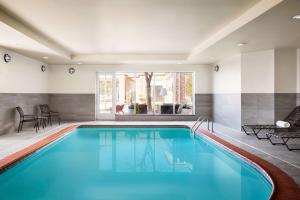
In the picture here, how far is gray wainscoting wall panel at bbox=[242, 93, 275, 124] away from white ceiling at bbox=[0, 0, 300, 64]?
151cm

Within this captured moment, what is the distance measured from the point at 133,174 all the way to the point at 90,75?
7.55 m

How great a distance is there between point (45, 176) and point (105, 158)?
4.86ft

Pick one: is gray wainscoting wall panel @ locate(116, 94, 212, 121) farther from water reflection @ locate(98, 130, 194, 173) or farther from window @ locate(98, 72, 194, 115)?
water reflection @ locate(98, 130, 194, 173)

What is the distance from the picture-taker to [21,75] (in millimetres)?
8633

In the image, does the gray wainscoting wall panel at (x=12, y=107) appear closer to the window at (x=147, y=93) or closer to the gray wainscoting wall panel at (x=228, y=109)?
the window at (x=147, y=93)

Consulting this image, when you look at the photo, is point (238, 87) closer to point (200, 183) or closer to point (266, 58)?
point (266, 58)

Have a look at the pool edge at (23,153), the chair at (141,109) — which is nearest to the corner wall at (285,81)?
the chair at (141,109)

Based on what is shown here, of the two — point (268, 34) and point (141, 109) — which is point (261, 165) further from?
point (141, 109)

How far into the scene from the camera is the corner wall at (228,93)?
350 inches

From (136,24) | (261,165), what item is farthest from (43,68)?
(261,165)

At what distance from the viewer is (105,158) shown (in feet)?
19.0

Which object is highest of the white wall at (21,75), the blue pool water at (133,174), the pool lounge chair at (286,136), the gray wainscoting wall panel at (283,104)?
the white wall at (21,75)

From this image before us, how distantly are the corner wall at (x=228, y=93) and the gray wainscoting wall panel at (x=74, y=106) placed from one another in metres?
5.23

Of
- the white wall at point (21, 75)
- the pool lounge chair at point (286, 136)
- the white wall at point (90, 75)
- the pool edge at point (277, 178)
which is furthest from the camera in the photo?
the white wall at point (90, 75)
